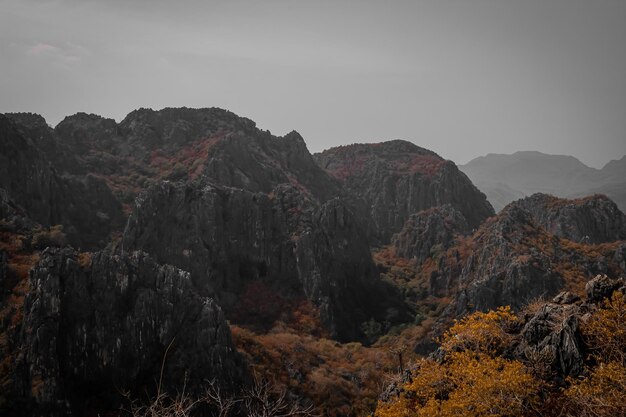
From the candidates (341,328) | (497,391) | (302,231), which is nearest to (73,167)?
(302,231)

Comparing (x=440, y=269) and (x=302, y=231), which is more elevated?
(x=302, y=231)

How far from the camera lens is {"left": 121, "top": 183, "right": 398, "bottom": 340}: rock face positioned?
75875 mm

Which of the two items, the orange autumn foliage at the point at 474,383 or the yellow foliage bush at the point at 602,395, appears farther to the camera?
the orange autumn foliage at the point at 474,383

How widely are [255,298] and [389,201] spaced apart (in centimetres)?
9570

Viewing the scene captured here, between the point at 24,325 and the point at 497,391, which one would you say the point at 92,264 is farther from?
the point at 497,391

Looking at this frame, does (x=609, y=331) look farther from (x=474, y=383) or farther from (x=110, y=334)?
(x=110, y=334)

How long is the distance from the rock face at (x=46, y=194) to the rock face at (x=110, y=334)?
4194 centimetres

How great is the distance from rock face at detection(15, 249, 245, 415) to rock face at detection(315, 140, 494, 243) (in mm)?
101116

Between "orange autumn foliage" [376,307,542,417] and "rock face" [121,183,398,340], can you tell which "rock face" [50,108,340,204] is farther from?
"orange autumn foliage" [376,307,542,417]

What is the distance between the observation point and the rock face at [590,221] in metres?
113

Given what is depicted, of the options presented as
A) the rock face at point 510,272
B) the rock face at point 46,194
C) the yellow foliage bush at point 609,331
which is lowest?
the rock face at point 510,272

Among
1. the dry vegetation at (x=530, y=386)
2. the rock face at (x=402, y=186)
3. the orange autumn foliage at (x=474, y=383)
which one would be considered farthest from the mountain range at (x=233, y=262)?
the orange autumn foliage at (x=474, y=383)

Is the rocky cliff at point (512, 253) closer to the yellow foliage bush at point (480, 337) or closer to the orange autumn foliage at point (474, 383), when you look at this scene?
the yellow foliage bush at point (480, 337)

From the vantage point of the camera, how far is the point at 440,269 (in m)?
100
